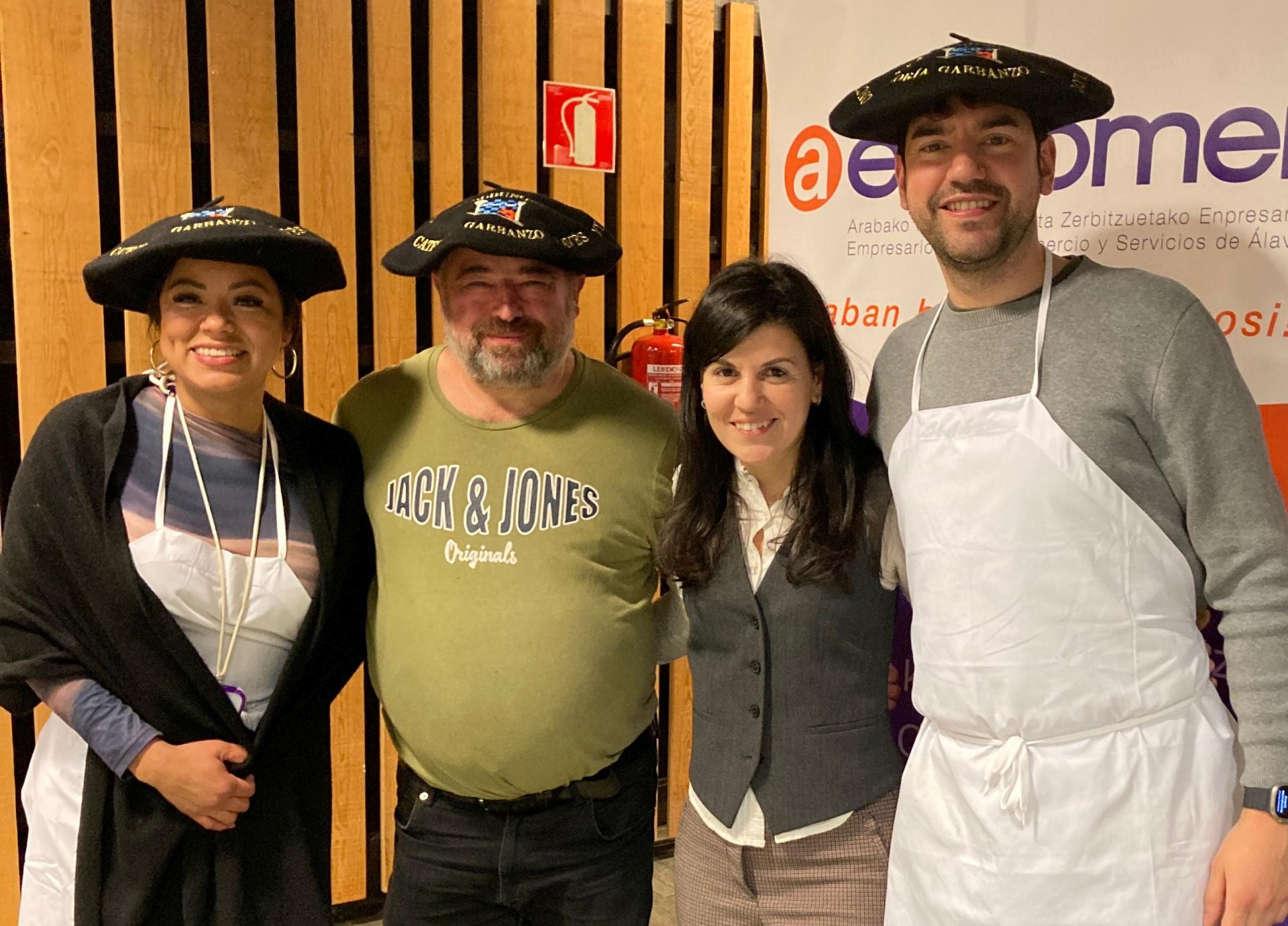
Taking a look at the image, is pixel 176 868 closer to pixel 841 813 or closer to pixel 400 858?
pixel 400 858

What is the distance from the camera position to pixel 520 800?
1.94 metres

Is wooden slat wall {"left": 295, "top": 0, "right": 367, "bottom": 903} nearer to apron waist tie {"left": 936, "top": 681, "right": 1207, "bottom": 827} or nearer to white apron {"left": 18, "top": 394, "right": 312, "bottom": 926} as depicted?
white apron {"left": 18, "top": 394, "right": 312, "bottom": 926}

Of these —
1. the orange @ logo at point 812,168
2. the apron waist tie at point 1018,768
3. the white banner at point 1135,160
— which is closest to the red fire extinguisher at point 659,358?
the orange @ logo at point 812,168

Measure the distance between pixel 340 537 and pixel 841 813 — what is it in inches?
39.7

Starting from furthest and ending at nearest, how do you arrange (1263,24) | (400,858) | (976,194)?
(400,858) < (1263,24) < (976,194)

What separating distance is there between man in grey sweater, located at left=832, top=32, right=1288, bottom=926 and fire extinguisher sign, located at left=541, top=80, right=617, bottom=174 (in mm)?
1970

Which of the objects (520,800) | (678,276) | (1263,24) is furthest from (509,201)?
(678,276)

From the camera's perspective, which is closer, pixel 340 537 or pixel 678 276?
pixel 340 537

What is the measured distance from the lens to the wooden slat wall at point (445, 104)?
3.22 meters

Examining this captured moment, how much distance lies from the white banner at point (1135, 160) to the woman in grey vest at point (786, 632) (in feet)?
1.64

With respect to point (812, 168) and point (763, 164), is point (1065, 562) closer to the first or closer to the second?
point (812, 168)

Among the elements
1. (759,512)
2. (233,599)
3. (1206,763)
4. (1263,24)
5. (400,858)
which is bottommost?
(400,858)

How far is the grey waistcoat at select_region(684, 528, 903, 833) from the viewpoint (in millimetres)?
1664

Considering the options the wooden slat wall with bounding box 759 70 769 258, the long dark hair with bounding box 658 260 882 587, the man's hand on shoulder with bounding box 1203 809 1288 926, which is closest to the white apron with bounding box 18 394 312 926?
the long dark hair with bounding box 658 260 882 587
